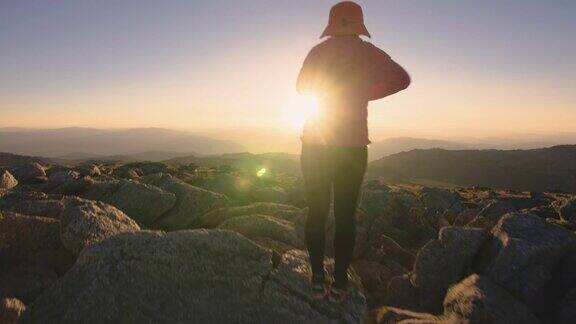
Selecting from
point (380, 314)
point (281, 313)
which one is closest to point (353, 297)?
point (380, 314)

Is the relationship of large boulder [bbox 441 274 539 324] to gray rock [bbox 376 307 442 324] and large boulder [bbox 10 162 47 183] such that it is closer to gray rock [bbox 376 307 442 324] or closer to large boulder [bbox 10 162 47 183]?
gray rock [bbox 376 307 442 324]

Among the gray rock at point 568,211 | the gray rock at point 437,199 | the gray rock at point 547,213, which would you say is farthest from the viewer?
the gray rock at point 437,199

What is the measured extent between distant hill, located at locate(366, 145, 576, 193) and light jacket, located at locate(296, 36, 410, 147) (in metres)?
113

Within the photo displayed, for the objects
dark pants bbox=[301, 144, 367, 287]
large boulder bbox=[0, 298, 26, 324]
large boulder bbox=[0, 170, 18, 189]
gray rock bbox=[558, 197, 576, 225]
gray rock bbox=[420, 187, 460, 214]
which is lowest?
gray rock bbox=[420, 187, 460, 214]

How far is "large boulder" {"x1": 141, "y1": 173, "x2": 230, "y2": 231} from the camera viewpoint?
14.1 metres

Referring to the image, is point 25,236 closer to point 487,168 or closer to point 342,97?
point 342,97

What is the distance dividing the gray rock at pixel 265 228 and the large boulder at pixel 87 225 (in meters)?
2.28

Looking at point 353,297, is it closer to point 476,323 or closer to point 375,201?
point 476,323

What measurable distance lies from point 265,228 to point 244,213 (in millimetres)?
2418

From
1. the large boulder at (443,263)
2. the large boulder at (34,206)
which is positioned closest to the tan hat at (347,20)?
the large boulder at (443,263)

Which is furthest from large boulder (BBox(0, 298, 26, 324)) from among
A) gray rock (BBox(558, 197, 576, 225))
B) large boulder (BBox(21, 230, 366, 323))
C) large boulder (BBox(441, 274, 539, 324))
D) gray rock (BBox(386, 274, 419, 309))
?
gray rock (BBox(558, 197, 576, 225))

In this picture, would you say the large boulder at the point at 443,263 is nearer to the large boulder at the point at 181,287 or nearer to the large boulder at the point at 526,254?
the large boulder at the point at 526,254

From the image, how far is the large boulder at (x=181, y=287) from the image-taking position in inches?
222

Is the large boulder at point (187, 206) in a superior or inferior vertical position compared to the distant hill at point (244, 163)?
superior
